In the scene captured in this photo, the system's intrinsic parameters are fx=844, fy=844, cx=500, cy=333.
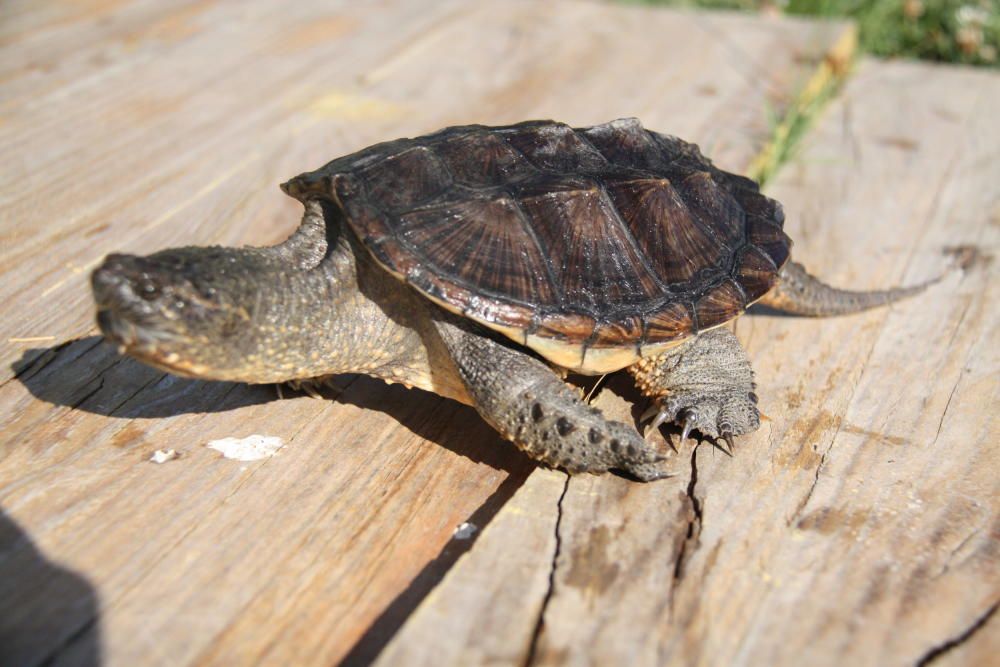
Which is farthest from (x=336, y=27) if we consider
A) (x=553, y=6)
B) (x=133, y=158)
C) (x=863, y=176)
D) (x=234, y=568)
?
(x=234, y=568)

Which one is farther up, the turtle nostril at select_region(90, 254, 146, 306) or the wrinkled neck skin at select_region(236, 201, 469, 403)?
the turtle nostril at select_region(90, 254, 146, 306)

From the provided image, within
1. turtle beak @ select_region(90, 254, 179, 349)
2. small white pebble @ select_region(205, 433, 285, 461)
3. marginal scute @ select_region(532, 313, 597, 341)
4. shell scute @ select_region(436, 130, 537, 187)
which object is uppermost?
shell scute @ select_region(436, 130, 537, 187)

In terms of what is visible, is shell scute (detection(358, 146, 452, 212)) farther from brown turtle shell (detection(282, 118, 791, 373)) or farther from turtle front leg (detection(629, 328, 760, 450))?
turtle front leg (detection(629, 328, 760, 450))

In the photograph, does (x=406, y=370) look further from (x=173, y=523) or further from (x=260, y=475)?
(x=173, y=523)

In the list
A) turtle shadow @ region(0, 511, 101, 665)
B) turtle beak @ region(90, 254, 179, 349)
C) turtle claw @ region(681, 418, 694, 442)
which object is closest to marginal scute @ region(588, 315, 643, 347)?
turtle claw @ region(681, 418, 694, 442)

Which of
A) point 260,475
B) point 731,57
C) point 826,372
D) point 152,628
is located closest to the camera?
point 152,628

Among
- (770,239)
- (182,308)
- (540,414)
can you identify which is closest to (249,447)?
(182,308)
